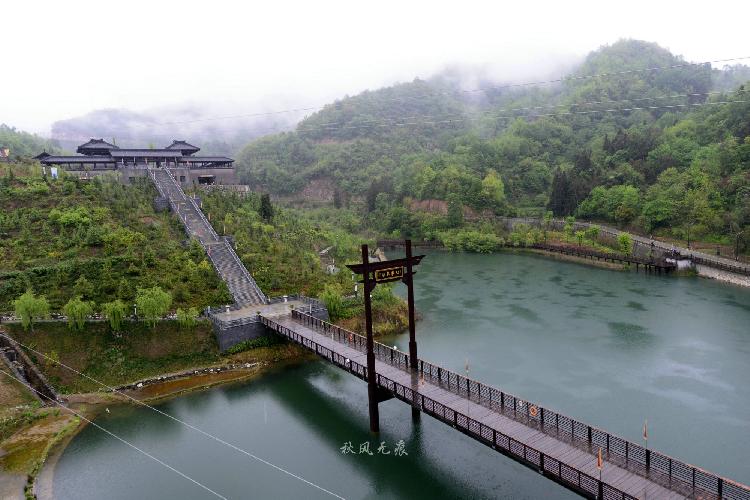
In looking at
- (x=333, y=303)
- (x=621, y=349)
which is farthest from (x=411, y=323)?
(x=621, y=349)

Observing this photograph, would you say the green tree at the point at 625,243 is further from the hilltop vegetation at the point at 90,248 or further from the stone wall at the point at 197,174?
the stone wall at the point at 197,174

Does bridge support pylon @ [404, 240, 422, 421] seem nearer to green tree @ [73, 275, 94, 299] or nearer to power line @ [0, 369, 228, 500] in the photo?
power line @ [0, 369, 228, 500]

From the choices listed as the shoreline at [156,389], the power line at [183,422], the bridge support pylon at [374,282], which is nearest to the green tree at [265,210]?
the shoreline at [156,389]

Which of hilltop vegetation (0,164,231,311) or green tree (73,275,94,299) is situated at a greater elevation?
hilltop vegetation (0,164,231,311)

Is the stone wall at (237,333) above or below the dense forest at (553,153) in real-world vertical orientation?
below

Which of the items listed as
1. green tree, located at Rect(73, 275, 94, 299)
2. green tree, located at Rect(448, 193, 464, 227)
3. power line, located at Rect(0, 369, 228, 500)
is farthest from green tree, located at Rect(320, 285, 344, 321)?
green tree, located at Rect(448, 193, 464, 227)

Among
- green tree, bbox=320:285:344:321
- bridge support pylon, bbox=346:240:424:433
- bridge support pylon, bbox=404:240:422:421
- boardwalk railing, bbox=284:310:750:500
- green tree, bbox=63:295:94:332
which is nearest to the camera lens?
boardwalk railing, bbox=284:310:750:500
